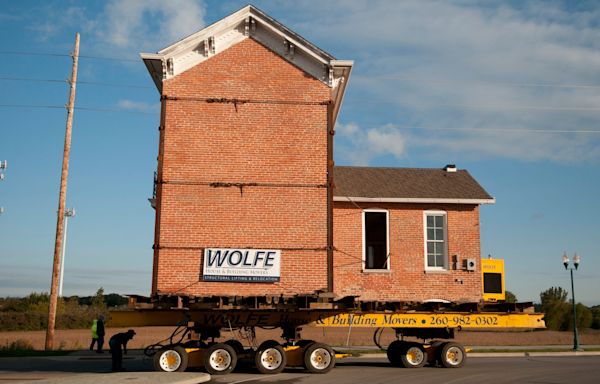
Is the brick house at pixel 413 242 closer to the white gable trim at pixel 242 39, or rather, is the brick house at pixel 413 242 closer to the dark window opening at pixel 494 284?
the dark window opening at pixel 494 284

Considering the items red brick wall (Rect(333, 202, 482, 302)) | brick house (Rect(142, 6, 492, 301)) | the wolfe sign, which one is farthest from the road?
red brick wall (Rect(333, 202, 482, 302))

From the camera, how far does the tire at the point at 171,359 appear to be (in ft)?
54.2

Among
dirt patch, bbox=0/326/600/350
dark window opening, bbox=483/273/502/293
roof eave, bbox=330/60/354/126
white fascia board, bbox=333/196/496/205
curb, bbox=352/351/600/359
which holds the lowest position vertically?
dirt patch, bbox=0/326/600/350

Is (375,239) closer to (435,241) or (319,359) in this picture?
(435,241)

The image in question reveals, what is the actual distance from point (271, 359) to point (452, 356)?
220 inches

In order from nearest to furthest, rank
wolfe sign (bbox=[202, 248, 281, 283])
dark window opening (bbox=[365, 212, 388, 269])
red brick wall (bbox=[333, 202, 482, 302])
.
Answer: wolfe sign (bbox=[202, 248, 281, 283]), red brick wall (bbox=[333, 202, 482, 302]), dark window opening (bbox=[365, 212, 388, 269])

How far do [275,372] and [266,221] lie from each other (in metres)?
4.26

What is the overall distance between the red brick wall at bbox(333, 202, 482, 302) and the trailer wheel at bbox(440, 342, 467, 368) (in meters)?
5.38

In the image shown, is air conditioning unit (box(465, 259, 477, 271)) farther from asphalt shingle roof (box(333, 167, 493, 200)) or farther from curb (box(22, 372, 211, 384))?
curb (box(22, 372, 211, 384))

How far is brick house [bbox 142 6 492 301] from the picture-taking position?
17.6m

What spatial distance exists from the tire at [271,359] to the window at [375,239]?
9935 mm

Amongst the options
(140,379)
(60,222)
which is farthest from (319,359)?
(60,222)

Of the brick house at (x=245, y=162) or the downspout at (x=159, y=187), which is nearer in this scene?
the downspout at (x=159, y=187)

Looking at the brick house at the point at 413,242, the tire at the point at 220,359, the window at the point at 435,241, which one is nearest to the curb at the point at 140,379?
the tire at the point at 220,359
